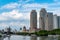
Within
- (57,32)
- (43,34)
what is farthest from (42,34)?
(57,32)

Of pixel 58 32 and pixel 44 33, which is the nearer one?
pixel 58 32

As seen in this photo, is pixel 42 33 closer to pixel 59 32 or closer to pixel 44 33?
pixel 44 33

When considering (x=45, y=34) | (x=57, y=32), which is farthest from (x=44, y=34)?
(x=57, y=32)

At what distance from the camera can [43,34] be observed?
147 metres

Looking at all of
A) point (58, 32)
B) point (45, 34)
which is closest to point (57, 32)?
point (58, 32)

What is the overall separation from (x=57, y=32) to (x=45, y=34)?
539 inches

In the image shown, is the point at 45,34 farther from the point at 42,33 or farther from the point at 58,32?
the point at 58,32

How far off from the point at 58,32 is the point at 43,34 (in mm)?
16475

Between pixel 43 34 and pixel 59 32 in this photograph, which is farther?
pixel 43 34

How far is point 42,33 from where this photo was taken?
14800cm

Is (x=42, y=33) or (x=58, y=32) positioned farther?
(x=42, y=33)

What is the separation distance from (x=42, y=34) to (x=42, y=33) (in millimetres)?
1043

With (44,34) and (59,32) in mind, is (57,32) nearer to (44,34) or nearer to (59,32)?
(59,32)

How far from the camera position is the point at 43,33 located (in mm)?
147625
